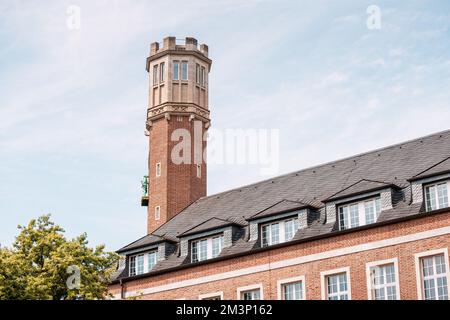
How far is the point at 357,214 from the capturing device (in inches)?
1539

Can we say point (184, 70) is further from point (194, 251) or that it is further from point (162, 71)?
point (194, 251)

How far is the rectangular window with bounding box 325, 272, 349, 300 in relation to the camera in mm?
38469

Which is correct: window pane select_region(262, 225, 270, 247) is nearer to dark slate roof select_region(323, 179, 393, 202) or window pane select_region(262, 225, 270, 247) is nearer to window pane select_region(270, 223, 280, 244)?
window pane select_region(270, 223, 280, 244)

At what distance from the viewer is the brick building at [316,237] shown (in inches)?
1432

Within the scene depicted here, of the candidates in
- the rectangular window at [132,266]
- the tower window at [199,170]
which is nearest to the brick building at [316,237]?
the rectangular window at [132,266]

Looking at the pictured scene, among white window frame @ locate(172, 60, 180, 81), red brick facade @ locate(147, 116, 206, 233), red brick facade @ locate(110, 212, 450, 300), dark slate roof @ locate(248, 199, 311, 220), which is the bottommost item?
red brick facade @ locate(110, 212, 450, 300)

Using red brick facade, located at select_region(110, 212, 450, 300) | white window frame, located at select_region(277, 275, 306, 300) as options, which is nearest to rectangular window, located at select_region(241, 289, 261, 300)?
red brick facade, located at select_region(110, 212, 450, 300)

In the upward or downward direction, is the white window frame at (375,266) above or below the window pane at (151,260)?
below

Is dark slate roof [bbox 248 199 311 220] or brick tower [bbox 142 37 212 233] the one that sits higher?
brick tower [bbox 142 37 212 233]

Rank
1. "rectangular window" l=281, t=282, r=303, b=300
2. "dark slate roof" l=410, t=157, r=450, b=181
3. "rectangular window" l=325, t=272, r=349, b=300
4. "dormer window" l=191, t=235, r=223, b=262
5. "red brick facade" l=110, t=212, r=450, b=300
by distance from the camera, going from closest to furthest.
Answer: "red brick facade" l=110, t=212, r=450, b=300 < "dark slate roof" l=410, t=157, r=450, b=181 < "rectangular window" l=325, t=272, r=349, b=300 < "rectangular window" l=281, t=282, r=303, b=300 < "dormer window" l=191, t=235, r=223, b=262

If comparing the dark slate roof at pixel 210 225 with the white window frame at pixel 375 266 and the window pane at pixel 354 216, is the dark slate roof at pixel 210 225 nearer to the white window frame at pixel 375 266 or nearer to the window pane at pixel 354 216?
the window pane at pixel 354 216

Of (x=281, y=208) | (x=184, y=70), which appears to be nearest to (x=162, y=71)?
(x=184, y=70)

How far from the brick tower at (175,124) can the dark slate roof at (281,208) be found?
46.4ft

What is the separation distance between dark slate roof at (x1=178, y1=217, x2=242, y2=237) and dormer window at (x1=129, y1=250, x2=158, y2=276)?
9.64 ft
